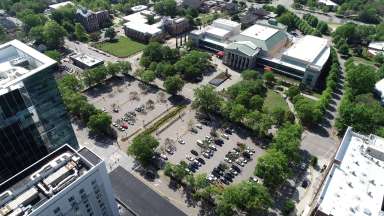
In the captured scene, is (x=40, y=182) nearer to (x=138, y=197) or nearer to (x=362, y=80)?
(x=138, y=197)

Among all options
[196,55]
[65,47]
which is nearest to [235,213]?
[196,55]

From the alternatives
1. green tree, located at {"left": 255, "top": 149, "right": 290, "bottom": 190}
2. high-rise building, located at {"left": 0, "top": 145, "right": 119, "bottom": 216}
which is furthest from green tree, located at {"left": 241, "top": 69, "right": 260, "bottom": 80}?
high-rise building, located at {"left": 0, "top": 145, "right": 119, "bottom": 216}

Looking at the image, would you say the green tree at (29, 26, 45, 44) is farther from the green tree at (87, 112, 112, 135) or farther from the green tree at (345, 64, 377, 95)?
the green tree at (345, 64, 377, 95)

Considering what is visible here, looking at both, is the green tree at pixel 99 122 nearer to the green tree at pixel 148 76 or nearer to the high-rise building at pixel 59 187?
the green tree at pixel 148 76

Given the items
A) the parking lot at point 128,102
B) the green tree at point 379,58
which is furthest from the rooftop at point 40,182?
the green tree at point 379,58

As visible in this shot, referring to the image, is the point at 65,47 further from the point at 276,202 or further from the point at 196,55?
the point at 276,202

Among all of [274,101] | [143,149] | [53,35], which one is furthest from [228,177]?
[53,35]
